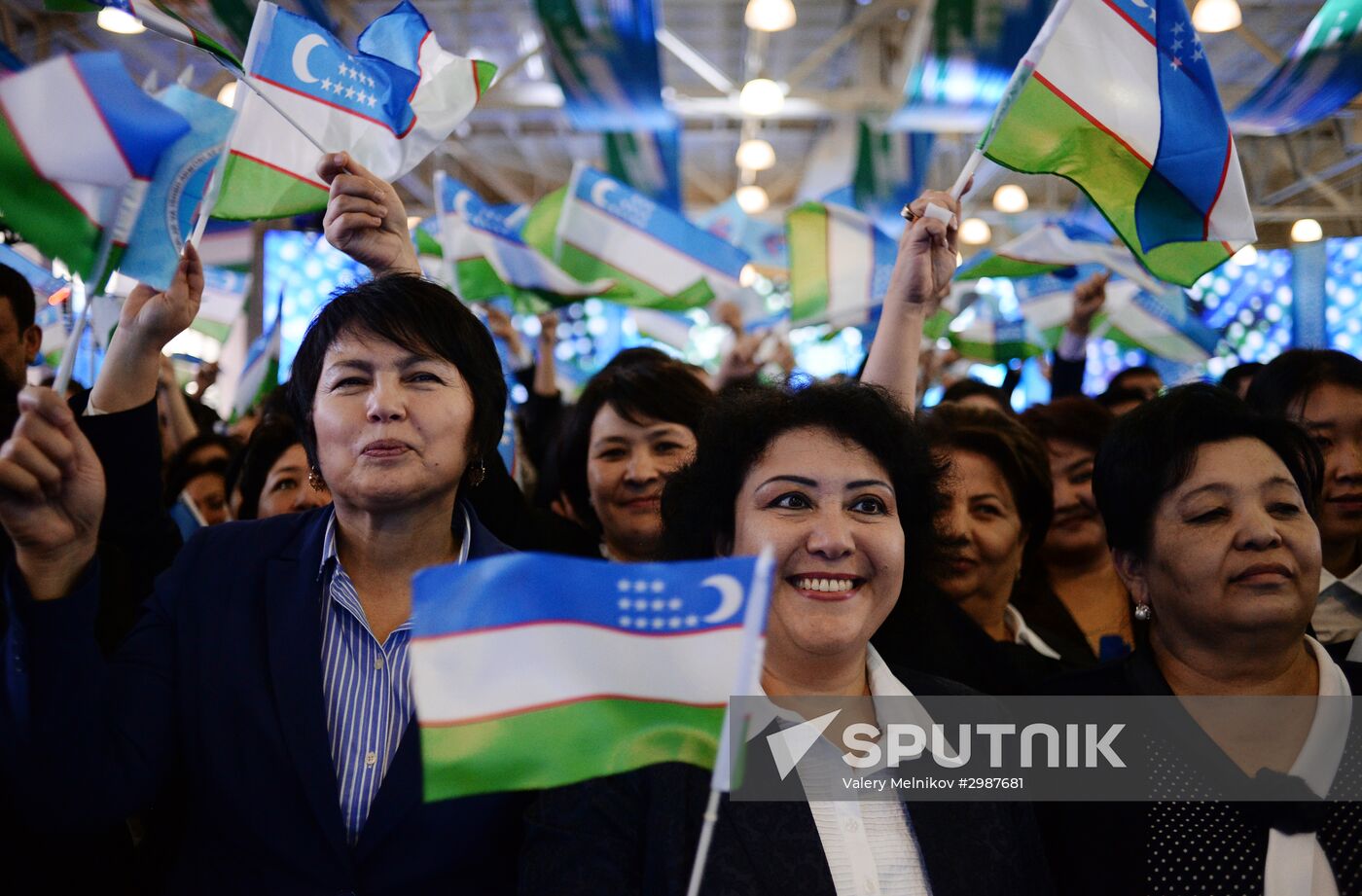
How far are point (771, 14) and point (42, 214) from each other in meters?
6.30

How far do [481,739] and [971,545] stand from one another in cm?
169

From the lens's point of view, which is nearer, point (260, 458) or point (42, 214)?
point (42, 214)

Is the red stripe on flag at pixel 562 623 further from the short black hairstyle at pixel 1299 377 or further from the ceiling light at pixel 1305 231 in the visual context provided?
the ceiling light at pixel 1305 231

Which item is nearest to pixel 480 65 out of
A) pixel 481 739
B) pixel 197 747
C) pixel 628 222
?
→ pixel 197 747

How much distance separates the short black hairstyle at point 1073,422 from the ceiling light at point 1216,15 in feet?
15.9

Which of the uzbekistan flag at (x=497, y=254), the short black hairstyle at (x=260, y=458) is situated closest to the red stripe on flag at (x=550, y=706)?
the short black hairstyle at (x=260, y=458)

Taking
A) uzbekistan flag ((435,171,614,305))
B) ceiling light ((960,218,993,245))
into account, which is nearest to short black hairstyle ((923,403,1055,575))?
uzbekistan flag ((435,171,614,305))

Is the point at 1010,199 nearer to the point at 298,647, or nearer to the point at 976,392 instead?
the point at 976,392

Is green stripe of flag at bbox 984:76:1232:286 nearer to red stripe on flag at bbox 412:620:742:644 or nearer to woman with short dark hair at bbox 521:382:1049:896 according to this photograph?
woman with short dark hair at bbox 521:382:1049:896

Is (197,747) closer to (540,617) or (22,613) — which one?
(22,613)

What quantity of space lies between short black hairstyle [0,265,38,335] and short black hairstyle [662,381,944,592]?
6.46 ft

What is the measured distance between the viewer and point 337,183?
2350 millimetres

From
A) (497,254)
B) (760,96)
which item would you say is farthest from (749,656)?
(760,96)

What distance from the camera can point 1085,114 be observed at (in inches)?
101
